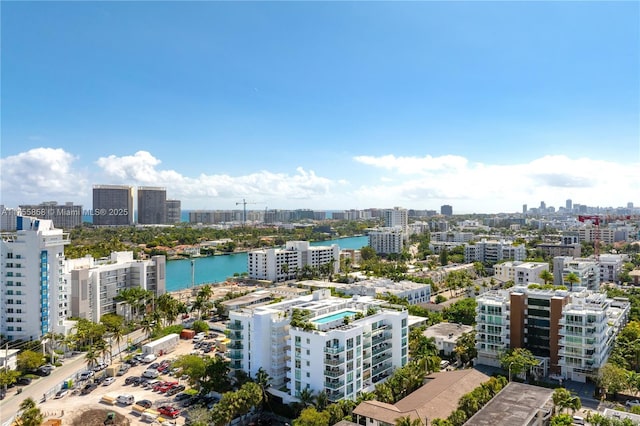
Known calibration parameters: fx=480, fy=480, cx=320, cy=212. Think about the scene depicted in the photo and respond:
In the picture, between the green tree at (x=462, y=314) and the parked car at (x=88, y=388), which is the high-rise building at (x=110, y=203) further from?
the green tree at (x=462, y=314)

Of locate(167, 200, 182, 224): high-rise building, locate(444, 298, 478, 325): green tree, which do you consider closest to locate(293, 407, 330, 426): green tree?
locate(444, 298, 478, 325): green tree

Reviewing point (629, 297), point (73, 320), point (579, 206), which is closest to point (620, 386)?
point (629, 297)

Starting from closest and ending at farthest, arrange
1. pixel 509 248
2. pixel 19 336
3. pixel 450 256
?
pixel 19 336 → pixel 509 248 → pixel 450 256

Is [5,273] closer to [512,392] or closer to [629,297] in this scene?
[512,392]

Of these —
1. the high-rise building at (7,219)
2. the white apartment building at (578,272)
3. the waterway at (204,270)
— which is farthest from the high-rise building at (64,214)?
the white apartment building at (578,272)

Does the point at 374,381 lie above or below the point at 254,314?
below

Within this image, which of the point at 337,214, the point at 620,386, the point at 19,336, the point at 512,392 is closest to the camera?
the point at 512,392

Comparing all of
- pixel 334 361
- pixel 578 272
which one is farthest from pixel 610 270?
pixel 334 361
